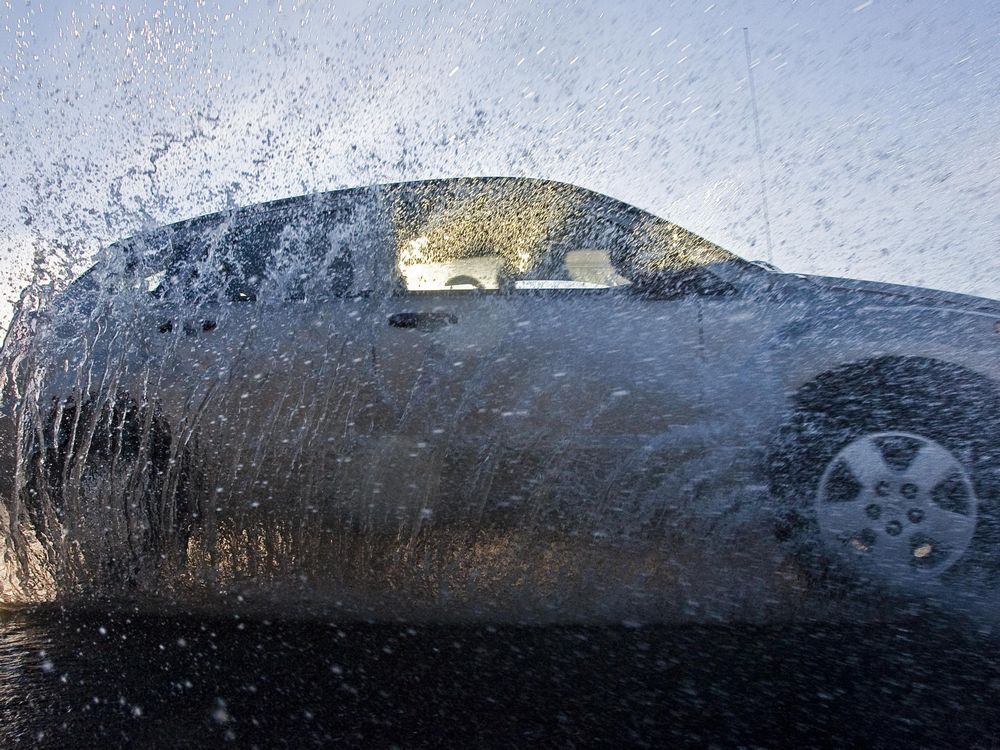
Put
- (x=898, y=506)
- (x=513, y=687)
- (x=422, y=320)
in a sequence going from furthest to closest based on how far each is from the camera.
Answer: (x=422, y=320) → (x=898, y=506) → (x=513, y=687)

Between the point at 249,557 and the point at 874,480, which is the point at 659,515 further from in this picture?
the point at 249,557

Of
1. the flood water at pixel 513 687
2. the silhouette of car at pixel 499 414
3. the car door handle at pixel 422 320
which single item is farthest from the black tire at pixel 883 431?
the car door handle at pixel 422 320

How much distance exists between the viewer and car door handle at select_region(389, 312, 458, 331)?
2.99 meters

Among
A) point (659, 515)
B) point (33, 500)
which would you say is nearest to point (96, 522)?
point (33, 500)

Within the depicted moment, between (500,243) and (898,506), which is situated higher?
(500,243)

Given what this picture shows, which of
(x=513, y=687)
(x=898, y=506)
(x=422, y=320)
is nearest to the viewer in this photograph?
(x=513, y=687)

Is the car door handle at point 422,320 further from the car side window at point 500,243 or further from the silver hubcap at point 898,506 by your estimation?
the silver hubcap at point 898,506

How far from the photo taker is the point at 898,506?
2750 mm

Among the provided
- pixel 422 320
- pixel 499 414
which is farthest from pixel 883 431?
pixel 422 320

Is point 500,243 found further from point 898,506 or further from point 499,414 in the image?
point 898,506

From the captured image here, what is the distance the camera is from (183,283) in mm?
3270

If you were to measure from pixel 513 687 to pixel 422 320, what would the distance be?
1381 millimetres

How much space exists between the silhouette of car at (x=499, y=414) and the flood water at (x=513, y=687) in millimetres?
278

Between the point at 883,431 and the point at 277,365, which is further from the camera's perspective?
the point at 277,365
